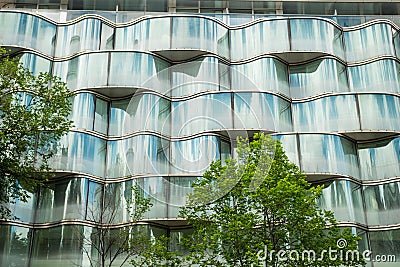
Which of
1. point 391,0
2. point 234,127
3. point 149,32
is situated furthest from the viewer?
point 391,0

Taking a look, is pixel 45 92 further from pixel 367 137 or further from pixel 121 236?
pixel 367 137

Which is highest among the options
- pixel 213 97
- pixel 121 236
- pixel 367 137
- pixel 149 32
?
pixel 149 32

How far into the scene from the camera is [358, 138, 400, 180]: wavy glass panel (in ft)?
81.5

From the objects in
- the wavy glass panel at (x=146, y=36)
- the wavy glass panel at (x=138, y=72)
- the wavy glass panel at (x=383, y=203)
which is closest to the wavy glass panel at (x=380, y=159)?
the wavy glass panel at (x=383, y=203)

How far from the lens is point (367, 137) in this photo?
2559 centimetres

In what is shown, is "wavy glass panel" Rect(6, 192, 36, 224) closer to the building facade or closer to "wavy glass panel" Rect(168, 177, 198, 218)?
the building facade

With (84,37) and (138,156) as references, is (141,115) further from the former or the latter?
(84,37)

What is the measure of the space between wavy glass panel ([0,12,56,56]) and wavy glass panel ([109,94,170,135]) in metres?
5.23

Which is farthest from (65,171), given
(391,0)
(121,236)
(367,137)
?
(391,0)

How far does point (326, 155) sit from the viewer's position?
2455 cm

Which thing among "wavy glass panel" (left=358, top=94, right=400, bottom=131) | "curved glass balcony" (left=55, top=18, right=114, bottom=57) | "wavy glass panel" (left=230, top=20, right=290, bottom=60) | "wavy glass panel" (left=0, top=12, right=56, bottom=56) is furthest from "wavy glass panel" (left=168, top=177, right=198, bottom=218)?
"wavy glass panel" (left=0, top=12, right=56, bottom=56)

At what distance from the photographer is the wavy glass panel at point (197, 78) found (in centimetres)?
2670

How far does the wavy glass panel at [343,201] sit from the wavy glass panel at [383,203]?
1.43 feet

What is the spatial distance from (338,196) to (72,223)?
39.3 feet
